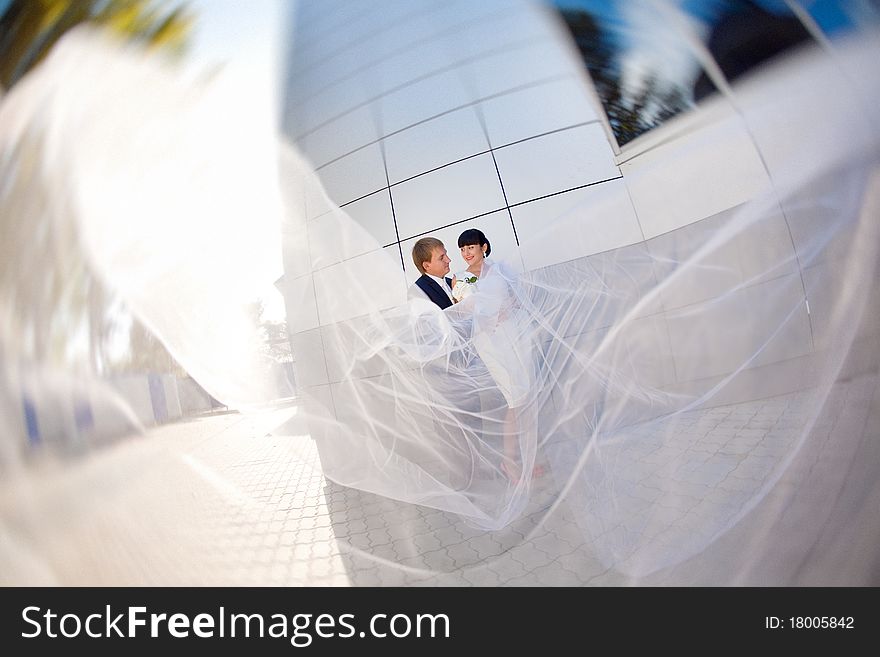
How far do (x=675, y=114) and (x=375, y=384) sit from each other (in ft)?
3.77

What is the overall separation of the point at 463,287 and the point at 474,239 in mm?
146

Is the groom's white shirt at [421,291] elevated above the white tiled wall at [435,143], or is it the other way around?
the white tiled wall at [435,143]

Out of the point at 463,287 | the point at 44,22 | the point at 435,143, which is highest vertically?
the point at 44,22

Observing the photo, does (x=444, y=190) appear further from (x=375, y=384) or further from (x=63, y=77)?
(x=63, y=77)

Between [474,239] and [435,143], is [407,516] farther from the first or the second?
[435,143]

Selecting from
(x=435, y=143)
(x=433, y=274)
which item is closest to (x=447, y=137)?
(x=435, y=143)

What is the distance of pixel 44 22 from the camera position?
0.92 m

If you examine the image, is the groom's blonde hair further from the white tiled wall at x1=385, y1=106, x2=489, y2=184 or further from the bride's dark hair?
the white tiled wall at x1=385, y1=106, x2=489, y2=184

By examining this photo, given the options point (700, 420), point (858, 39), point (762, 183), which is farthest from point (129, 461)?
point (858, 39)

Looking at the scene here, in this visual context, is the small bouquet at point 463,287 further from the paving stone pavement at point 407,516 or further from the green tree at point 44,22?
the green tree at point 44,22

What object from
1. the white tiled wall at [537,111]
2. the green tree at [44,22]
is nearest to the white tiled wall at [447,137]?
the white tiled wall at [537,111]

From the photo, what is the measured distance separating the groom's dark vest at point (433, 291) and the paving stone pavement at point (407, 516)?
19.7 inches

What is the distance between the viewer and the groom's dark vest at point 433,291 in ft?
3.95

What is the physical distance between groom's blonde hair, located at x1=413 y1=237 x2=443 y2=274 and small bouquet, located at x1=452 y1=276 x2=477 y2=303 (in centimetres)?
11
